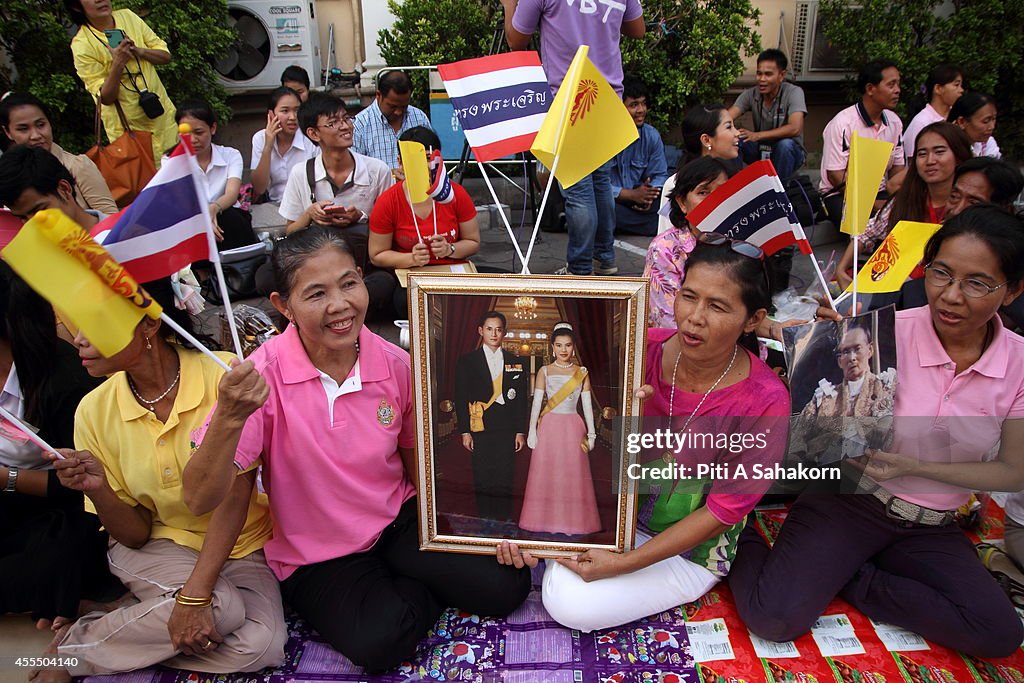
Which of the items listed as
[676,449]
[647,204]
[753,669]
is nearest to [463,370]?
[676,449]

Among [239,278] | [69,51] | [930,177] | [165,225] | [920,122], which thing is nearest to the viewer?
[165,225]

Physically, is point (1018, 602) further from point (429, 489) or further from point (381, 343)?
point (381, 343)

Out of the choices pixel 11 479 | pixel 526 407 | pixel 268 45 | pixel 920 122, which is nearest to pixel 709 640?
pixel 526 407

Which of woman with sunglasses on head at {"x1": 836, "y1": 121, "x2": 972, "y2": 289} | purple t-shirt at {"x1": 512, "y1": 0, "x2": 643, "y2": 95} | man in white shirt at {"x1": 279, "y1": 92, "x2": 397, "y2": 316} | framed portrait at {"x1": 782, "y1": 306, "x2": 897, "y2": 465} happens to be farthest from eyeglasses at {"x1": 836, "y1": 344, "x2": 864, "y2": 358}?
man in white shirt at {"x1": 279, "y1": 92, "x2": 397, "y2": 316}

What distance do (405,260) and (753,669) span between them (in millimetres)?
2892

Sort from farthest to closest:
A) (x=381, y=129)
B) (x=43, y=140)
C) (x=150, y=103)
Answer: (x=381, y=129) → (x=150, y=103) → (x=43, y=140)

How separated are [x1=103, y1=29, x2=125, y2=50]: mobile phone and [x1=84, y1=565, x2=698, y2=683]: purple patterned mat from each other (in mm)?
4794

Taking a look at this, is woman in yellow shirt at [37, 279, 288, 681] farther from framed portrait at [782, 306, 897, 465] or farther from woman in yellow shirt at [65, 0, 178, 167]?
woman in yellow shirt at [65, 0, 178, 167]

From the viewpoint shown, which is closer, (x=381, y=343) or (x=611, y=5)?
(x=381, y=343)

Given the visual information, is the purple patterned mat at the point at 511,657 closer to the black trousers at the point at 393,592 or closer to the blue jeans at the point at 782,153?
the black trousers at the point at 393,592

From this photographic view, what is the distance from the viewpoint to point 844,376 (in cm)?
224

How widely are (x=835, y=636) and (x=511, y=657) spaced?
3.62 ft

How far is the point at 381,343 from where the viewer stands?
2482 millimetres

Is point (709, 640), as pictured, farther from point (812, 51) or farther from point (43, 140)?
point (812, 51)
